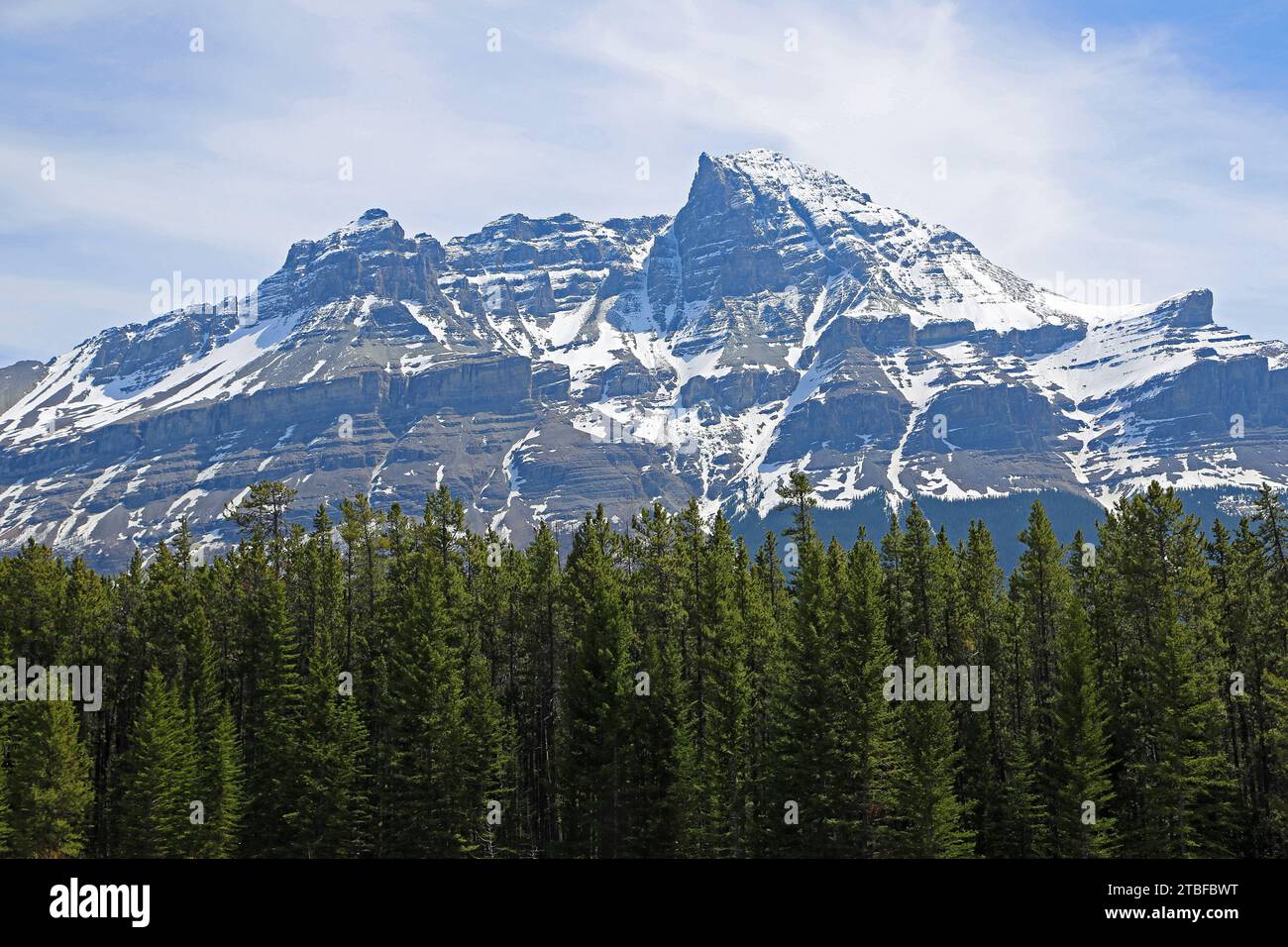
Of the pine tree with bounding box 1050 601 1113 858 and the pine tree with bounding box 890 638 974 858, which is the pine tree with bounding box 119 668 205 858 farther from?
the pine tree with bounding box 1050 601 1113 858

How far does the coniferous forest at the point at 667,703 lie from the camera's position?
6088 centimetres

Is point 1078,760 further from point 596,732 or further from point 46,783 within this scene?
point 46,783

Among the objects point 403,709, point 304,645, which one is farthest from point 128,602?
point 403,709

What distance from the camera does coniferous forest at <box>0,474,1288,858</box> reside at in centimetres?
6088

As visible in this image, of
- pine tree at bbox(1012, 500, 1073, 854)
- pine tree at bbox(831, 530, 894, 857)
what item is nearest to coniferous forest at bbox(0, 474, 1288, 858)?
pine tree at bbox(831, 530, 894, 857)

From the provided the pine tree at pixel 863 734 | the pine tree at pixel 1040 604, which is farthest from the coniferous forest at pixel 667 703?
the pine tree at pixel 1040 604

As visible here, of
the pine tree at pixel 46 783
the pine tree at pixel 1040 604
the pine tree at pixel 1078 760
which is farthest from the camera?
the pine tree at pixel 1040 604

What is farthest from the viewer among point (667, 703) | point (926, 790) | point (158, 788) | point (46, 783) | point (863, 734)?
point (158, 788)

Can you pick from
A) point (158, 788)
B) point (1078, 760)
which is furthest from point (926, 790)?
point (158, 788)

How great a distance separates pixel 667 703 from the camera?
6506cm

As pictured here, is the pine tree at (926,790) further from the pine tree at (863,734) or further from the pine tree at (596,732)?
the pine tree at (596,732)

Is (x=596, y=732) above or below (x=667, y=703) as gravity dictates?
below

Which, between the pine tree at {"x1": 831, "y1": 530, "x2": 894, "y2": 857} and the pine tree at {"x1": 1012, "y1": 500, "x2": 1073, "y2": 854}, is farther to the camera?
the pine tree at {"x1": 1012, "y1": 500, "x2": 1073, "y2": 854}

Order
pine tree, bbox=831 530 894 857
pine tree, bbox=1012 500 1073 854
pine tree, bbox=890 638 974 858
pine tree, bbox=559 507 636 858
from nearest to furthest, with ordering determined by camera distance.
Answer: pine tree, bbox=890 638 974 858, pine tree, bbox=831 530 894 857, pine tree, bbox=559 507 636 858, pine tree, bbox=1012 500 1073 854
